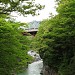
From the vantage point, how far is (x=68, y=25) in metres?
17.9

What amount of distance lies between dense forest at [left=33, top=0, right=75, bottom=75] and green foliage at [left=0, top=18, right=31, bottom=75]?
4546 millimetres

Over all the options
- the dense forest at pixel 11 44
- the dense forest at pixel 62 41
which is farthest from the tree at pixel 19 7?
the dense forest at pixel 62 41

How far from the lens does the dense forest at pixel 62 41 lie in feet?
58.4

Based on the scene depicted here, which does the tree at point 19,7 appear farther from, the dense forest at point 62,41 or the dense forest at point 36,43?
the dense forest at point 62,41

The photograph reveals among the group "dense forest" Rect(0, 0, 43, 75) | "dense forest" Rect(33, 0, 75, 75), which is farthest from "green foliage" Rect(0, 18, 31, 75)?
"dense forest" Rect(33, 0, 75, 75)

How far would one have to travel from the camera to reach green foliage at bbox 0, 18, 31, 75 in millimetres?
12594

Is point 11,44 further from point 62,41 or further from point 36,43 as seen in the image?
point 36,43

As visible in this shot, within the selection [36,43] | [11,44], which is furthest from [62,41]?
[11,44]

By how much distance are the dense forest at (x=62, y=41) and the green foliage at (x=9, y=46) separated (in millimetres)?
4546

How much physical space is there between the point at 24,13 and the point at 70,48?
1128 cm

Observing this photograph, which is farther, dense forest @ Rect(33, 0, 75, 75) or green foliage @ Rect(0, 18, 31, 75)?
dense forest @ Rect(33, 0, 75, 75)

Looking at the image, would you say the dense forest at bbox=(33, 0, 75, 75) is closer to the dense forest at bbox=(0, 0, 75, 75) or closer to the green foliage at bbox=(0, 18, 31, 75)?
the dense forest at bbox=(0, 0, 75, 75)

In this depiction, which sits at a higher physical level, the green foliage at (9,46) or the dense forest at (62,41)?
the dense forest at (62,41)

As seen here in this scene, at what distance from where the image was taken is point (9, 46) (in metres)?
13.3
